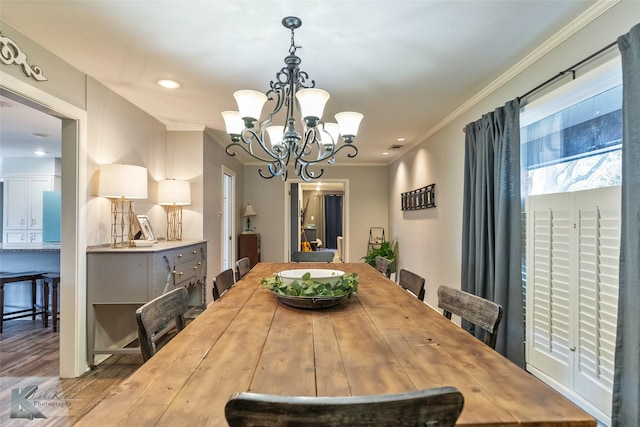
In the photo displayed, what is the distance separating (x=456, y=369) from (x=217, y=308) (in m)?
1.04

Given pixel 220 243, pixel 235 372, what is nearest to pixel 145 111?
pixel 220 243

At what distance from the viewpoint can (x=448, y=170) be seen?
364 cm

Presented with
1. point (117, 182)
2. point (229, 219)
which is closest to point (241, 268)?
point (117, 182)

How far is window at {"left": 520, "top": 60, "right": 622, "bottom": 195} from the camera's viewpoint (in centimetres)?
170

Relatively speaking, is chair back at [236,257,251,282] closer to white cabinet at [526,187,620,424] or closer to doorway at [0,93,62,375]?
white cabinet at [526,187,620,424]

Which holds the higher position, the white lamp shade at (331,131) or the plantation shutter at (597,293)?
the white lamp shade at (331,131)

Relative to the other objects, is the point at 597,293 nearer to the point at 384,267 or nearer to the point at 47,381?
the point at 384,267

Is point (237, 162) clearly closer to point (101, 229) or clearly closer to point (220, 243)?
point (220, 243)

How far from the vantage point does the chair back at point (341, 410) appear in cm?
54

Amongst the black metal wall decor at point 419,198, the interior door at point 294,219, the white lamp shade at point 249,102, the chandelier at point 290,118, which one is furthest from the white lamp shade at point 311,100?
the interior door at point 294,219

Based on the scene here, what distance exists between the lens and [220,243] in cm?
465

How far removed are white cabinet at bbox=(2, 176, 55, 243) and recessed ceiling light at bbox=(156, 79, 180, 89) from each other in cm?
439

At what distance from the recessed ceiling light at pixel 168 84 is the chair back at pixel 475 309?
252 cm

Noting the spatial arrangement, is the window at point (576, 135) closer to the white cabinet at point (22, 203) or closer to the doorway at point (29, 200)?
the doorway at point (29, 200)
